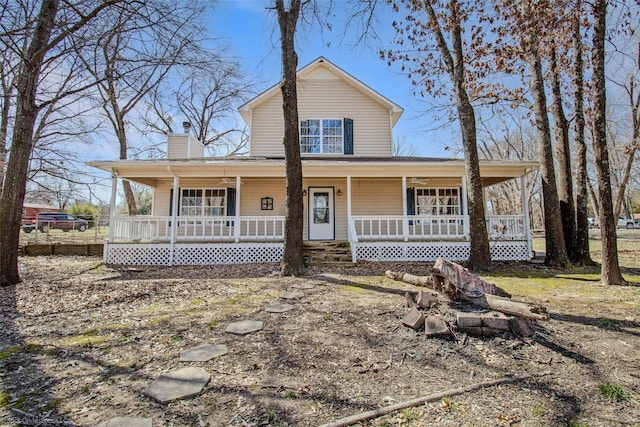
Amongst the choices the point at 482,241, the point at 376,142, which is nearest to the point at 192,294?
the point at 482,241

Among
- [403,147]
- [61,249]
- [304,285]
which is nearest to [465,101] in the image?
[304,285]

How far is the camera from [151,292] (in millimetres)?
6141

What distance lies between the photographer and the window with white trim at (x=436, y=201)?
12.4 meters

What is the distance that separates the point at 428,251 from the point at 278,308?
7.08 metres

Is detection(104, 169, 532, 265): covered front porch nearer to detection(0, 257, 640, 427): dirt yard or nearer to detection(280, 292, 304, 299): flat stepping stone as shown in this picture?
detection(280, 292, 304, 299): flat stepping stone

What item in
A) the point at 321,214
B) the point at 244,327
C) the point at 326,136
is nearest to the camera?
the point at 244,327

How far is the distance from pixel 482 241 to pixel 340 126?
283 inches

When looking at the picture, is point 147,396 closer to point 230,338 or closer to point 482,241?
point 230,338

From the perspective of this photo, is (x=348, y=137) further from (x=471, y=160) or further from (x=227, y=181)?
(x=471, y=160)

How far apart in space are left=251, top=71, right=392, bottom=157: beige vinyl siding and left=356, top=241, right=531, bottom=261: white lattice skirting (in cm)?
428

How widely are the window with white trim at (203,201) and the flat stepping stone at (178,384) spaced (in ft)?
33.2

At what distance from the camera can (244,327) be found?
393 cm

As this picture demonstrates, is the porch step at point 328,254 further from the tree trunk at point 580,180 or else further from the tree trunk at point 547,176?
the tree trunk at point 580,180

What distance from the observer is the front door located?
1205cm
